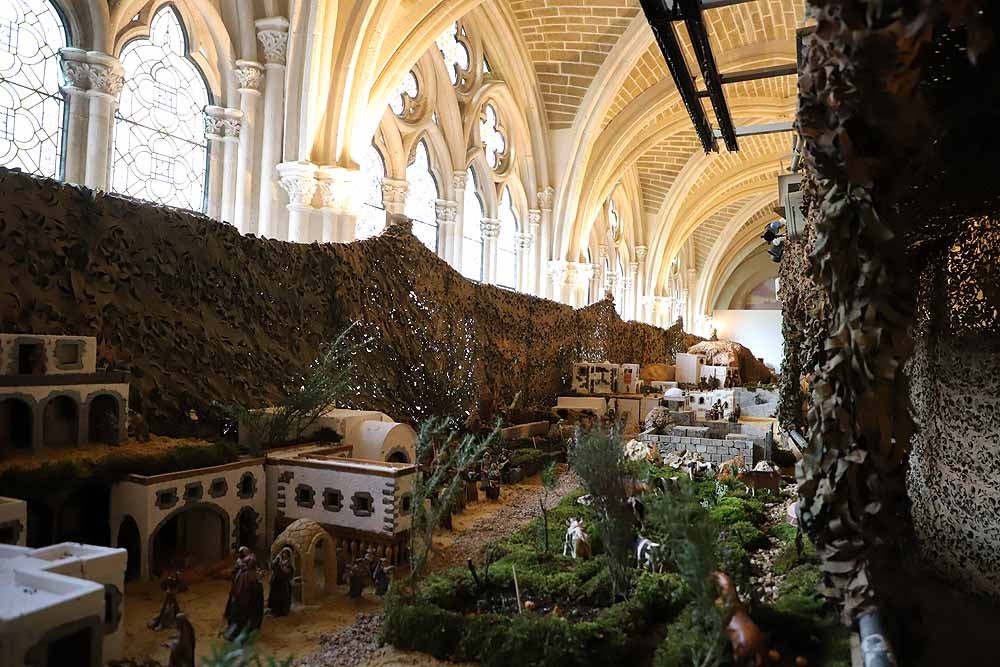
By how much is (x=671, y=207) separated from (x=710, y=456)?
76.9 feet

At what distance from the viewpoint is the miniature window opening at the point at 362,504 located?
5613 mm

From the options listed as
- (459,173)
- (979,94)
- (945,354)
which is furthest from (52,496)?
(459,173)

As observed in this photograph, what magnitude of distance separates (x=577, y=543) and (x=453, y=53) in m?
16.3

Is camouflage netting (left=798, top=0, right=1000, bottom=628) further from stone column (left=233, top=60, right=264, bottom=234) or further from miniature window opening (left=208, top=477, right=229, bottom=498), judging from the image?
stone column (left=233, top=60, right=264, bottom=234)

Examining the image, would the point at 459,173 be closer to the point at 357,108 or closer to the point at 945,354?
the point at 357,108

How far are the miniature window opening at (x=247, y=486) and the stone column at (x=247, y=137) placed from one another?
8.03 meters

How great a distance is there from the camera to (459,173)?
62.4 feet

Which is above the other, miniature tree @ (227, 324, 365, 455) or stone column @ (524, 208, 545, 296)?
stone column @ (524, 208, 545, 296)

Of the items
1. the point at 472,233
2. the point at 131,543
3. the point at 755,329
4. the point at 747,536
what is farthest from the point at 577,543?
the point at 755,329

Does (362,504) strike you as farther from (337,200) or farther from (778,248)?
(778,248)

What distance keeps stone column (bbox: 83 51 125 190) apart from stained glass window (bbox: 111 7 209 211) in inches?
15.3

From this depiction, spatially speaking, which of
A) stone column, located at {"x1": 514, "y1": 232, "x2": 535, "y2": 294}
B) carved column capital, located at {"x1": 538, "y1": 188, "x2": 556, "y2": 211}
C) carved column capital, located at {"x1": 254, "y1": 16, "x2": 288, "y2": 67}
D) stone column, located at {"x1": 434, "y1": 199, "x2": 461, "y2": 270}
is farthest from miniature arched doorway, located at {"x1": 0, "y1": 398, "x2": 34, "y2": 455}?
carved column capital, located at {"x1": 538, "y1": 188, "x2": 556, "y2": 211}

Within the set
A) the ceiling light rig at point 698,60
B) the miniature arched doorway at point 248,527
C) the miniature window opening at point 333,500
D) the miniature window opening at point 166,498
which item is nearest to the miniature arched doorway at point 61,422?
the miniature window opening at point 166,498

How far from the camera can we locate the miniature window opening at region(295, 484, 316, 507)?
5832 mm
